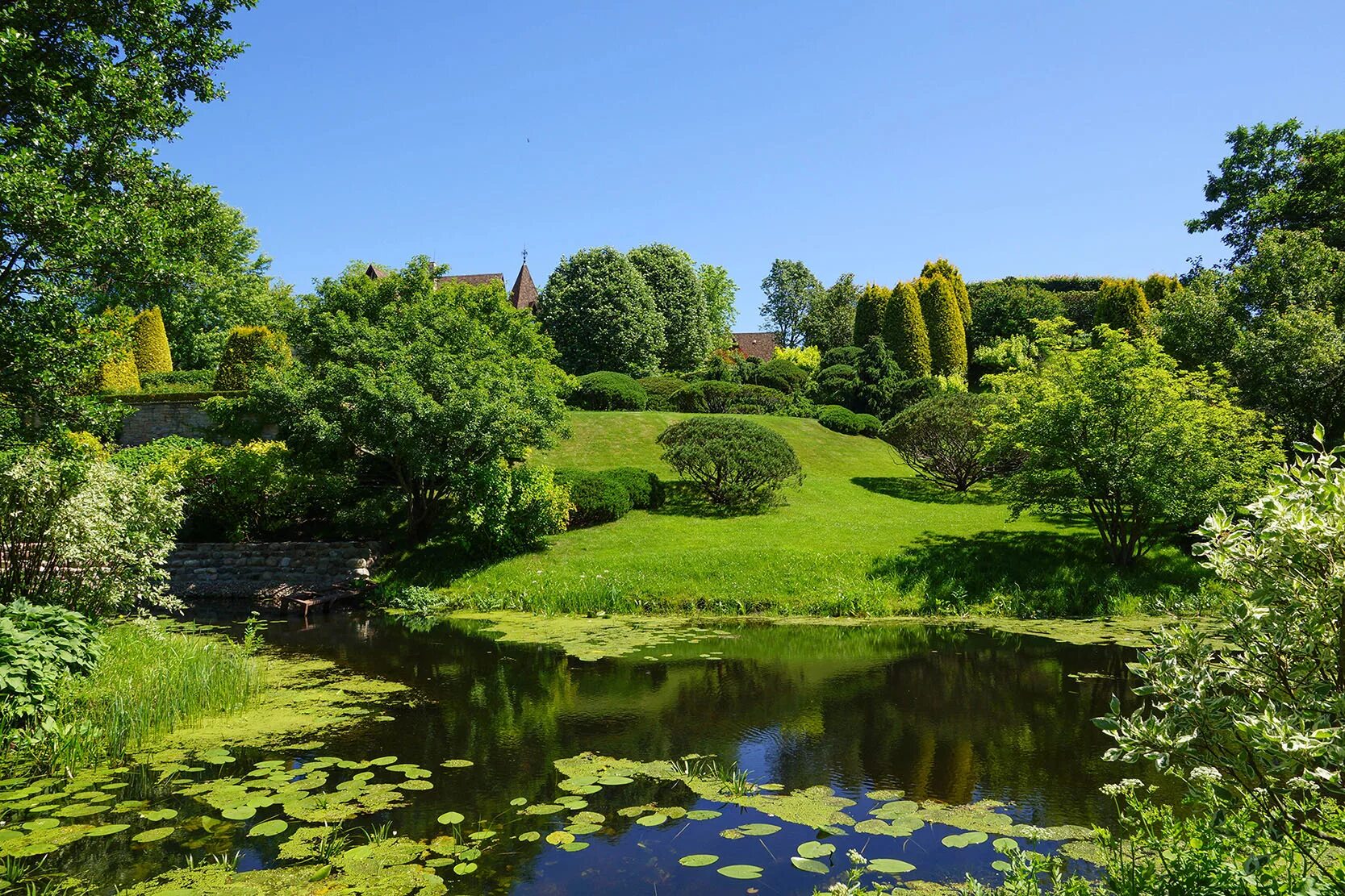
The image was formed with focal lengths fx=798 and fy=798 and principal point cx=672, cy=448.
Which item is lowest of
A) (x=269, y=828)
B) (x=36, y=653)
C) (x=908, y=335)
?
(x=269, y=828)

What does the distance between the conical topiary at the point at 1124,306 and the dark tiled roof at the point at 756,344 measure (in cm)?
3074

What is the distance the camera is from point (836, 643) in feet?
45.0

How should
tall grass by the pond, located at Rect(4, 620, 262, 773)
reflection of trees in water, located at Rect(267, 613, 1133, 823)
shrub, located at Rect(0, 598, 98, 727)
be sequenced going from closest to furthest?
reflection of trees in water, located at Rect(267, 613, 1133, 823)
tall grass by the pond, located at Rect(4, 620, 262, 773)
shrub, located at Rect(0, 598, 98, 727)

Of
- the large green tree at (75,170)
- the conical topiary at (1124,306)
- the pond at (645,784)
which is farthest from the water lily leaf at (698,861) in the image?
the conical topiary at (1124,306)

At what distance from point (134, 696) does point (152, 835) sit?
3599 mm

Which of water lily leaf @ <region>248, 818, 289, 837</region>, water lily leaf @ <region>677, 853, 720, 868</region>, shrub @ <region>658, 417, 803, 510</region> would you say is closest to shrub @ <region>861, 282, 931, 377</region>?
shrub @ <region>658, 417, 803, 510</region>

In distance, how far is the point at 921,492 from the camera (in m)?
25.7

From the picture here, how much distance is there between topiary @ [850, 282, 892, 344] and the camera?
147 feet

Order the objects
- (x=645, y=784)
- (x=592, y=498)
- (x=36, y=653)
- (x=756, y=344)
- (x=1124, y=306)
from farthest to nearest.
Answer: (x=756, y=344), (x=1124, y=306), (x=592, y=498), (x=36, y=653), (x=645, y=784)

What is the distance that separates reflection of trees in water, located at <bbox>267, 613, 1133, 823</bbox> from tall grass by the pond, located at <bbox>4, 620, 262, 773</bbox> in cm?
209

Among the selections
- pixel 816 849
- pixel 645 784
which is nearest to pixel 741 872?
pixel 816 849

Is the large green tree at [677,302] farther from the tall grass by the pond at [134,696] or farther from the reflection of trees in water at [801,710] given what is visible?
the tall grass by the pond at [134,696]

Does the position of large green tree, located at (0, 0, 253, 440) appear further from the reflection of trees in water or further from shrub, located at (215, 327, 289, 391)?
shrub, located at (215, 327, 289, 391)

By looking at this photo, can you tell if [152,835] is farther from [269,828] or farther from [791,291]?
[791,291]
